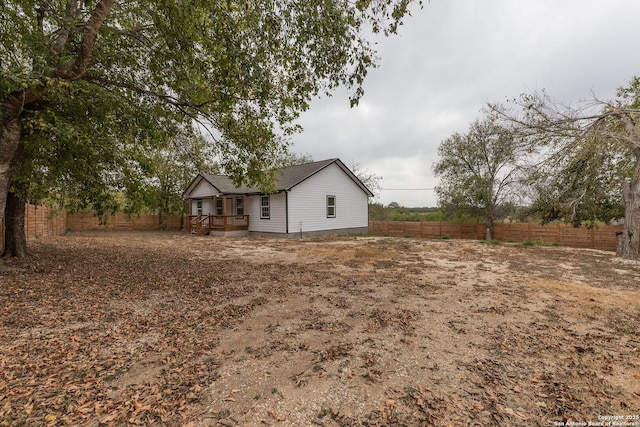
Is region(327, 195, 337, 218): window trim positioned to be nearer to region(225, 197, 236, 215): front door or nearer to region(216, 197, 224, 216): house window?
region(225, 197, 236, 215): front door

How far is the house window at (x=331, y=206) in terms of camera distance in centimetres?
2036

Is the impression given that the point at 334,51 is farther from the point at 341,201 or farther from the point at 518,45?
the point at 341,201

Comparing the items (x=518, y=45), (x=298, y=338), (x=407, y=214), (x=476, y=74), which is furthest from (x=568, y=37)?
(x=407, y=214)

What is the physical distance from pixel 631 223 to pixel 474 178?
864cm

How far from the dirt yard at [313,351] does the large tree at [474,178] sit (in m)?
12.5

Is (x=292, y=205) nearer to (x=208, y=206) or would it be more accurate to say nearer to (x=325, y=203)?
(x=325, y=203)

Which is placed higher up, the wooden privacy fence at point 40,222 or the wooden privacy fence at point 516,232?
the wooden privacy fence at point 40,222

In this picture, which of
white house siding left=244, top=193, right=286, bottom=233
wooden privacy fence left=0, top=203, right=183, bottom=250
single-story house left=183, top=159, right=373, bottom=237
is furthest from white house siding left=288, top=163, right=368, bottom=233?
wooden privacy fence left=0, top=203, right=183, bottom=250

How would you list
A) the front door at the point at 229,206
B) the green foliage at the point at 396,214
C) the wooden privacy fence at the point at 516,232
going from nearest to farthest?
the wooden privacy fence at the point at 516,232 → the front door at the point at 229,206 → the green foliage at the point at 396,214

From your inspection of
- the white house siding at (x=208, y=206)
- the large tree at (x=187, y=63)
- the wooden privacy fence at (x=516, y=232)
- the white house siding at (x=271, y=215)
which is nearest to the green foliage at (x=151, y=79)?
the large tree at (x=187, y=63)

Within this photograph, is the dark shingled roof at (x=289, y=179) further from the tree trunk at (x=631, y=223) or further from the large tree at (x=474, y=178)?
the tree trunk at (x=631, y=223)

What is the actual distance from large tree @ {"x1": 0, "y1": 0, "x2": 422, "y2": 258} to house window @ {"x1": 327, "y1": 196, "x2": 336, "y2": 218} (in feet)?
42.4

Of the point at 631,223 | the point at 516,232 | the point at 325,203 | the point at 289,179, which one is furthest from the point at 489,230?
the point at 289,179

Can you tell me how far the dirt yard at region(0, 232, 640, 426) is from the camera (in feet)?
7.98
